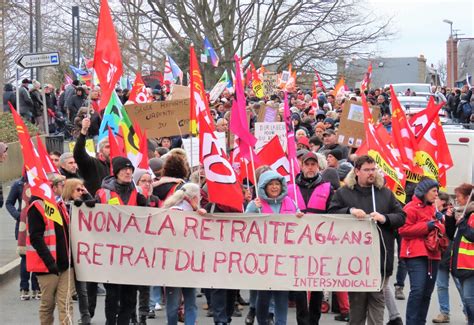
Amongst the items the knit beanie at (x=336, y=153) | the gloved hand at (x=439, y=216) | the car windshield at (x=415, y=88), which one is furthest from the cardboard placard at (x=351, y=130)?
the car windshield at (x=415, y=88)

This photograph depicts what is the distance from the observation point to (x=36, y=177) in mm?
8273

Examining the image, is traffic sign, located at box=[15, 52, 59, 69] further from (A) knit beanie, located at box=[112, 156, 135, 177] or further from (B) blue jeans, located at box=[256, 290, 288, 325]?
(B) blue jeans, located at box=[256, 290, 288, 325]

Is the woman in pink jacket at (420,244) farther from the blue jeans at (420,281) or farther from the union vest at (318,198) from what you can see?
the union vest at (318,198)

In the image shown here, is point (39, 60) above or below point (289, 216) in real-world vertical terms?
above

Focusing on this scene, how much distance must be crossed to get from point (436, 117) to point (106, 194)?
4480 mm

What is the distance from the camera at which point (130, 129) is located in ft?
35.1

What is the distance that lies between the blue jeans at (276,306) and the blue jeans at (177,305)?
0.59 m

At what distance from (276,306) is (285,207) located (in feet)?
2.89

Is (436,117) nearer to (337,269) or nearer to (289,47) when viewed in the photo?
(337,269)

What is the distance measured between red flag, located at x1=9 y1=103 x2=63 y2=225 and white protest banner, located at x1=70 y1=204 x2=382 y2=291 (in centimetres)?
23

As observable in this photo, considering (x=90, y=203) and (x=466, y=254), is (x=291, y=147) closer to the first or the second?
(x=466, y=254)

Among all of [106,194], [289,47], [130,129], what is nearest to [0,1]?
[130,129]

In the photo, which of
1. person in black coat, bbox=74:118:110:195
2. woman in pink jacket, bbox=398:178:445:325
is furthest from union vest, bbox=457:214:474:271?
person in black coat, bbox=74:118:110:195

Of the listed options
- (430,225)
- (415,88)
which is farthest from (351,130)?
(415,88)
